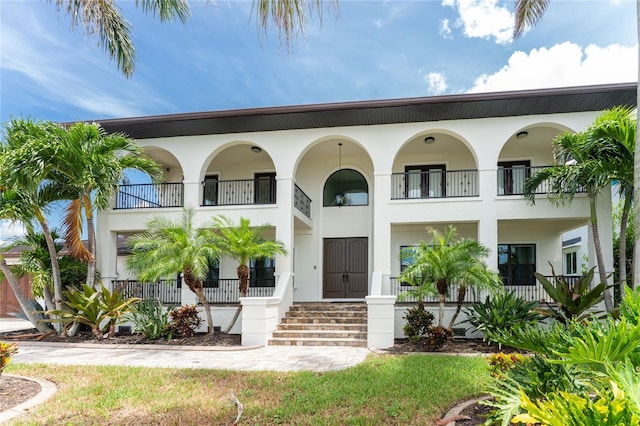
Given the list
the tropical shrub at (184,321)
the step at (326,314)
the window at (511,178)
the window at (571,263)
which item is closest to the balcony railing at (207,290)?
the tropical shrub at (184,321)

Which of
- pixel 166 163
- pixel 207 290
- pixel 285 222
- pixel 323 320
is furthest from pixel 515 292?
pixel 166 163

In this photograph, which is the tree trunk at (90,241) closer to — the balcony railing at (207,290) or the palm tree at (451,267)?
the balcony railing at (207,290)

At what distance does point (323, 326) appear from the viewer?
1195cm

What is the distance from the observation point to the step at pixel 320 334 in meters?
11.4

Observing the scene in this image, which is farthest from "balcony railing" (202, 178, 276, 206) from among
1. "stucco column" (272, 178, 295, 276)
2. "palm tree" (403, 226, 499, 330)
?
"palm tree" (403, 226, 499, 330)

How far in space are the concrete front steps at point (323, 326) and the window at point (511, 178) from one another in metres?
6.32

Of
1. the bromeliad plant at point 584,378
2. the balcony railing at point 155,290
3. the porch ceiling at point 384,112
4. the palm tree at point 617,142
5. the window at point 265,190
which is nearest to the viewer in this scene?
the bromeliad plant at point 584,378

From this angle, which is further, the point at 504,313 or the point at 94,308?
the point at 94,308

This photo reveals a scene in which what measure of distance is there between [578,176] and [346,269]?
808 centimetres

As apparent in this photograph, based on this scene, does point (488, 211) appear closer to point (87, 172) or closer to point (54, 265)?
point (87, 172)

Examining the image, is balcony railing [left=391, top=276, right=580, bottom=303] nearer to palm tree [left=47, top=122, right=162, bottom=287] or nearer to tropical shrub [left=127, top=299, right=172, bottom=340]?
tropical shrub [left=127, top=299, right=172, bottom=340]

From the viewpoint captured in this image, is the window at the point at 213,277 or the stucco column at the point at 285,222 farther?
the window at the point at 213,277

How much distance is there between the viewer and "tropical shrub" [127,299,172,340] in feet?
38.4

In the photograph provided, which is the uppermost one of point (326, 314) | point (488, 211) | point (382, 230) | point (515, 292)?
point (488, 211)
